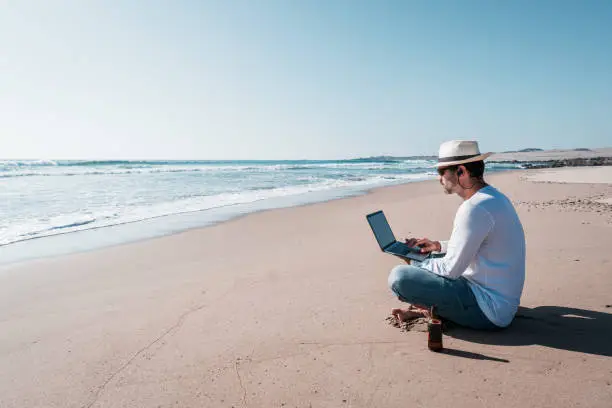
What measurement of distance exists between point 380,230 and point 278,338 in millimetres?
1369

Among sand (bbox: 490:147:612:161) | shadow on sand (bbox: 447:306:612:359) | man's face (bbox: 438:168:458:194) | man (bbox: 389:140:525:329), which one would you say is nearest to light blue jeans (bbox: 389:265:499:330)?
man (bbox: 389:140:525:329)

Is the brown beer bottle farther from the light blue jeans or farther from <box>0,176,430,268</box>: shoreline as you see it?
<box>0,176,430,268</box>: shoreline

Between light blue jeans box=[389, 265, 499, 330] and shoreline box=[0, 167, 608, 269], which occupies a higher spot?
light blue jeans box=[389, 265, 499, 330]

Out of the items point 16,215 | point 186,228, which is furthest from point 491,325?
point 16,215

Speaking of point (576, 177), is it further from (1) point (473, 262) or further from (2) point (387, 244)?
(1) point (473, 262)

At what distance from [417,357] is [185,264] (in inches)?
159

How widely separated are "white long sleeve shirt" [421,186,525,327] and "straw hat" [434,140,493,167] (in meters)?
0.25

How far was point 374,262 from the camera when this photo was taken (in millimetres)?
5516

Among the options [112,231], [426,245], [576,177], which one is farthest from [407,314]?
[576,177]

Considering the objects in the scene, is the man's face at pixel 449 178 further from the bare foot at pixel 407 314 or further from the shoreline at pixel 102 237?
the shoreline at pixel 102 237

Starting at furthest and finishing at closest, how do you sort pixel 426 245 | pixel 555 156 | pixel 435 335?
pixel 555 156 < pixel 426 245 < pixel 435 335

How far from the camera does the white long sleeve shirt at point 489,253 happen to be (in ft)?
8.84

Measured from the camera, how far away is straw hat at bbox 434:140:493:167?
110 inches

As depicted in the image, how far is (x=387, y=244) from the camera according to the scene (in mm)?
3750
